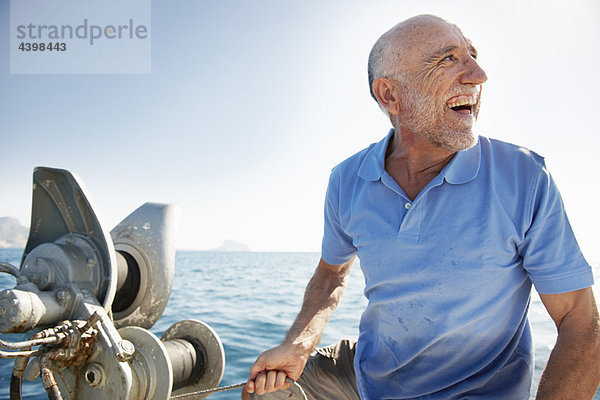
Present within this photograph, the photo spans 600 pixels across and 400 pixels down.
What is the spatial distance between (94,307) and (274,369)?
85 centimetres

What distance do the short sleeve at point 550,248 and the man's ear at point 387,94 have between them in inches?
22.9

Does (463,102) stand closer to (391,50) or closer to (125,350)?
(391,50)

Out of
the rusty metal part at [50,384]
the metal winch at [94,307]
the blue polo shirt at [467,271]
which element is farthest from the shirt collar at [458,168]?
the rusty metal part at [50,384]

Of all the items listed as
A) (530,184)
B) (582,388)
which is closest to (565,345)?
(582,388)

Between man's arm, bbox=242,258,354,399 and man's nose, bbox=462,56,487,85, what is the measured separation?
2.88 feet

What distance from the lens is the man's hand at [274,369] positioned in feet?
5.34

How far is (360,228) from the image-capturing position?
179 centimetres

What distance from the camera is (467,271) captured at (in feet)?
5.02

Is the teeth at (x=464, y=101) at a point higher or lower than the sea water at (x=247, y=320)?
higher

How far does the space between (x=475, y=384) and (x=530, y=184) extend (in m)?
0.65

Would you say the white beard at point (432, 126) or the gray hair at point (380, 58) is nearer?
the white beard at point (432, 126)

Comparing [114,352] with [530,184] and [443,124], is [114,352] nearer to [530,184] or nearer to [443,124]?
[443,124]

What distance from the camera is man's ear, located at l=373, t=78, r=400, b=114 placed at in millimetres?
1860

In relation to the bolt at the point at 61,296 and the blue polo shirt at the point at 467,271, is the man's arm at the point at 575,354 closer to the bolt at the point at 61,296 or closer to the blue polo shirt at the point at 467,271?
the blue polo shirt at the point at 467,271
